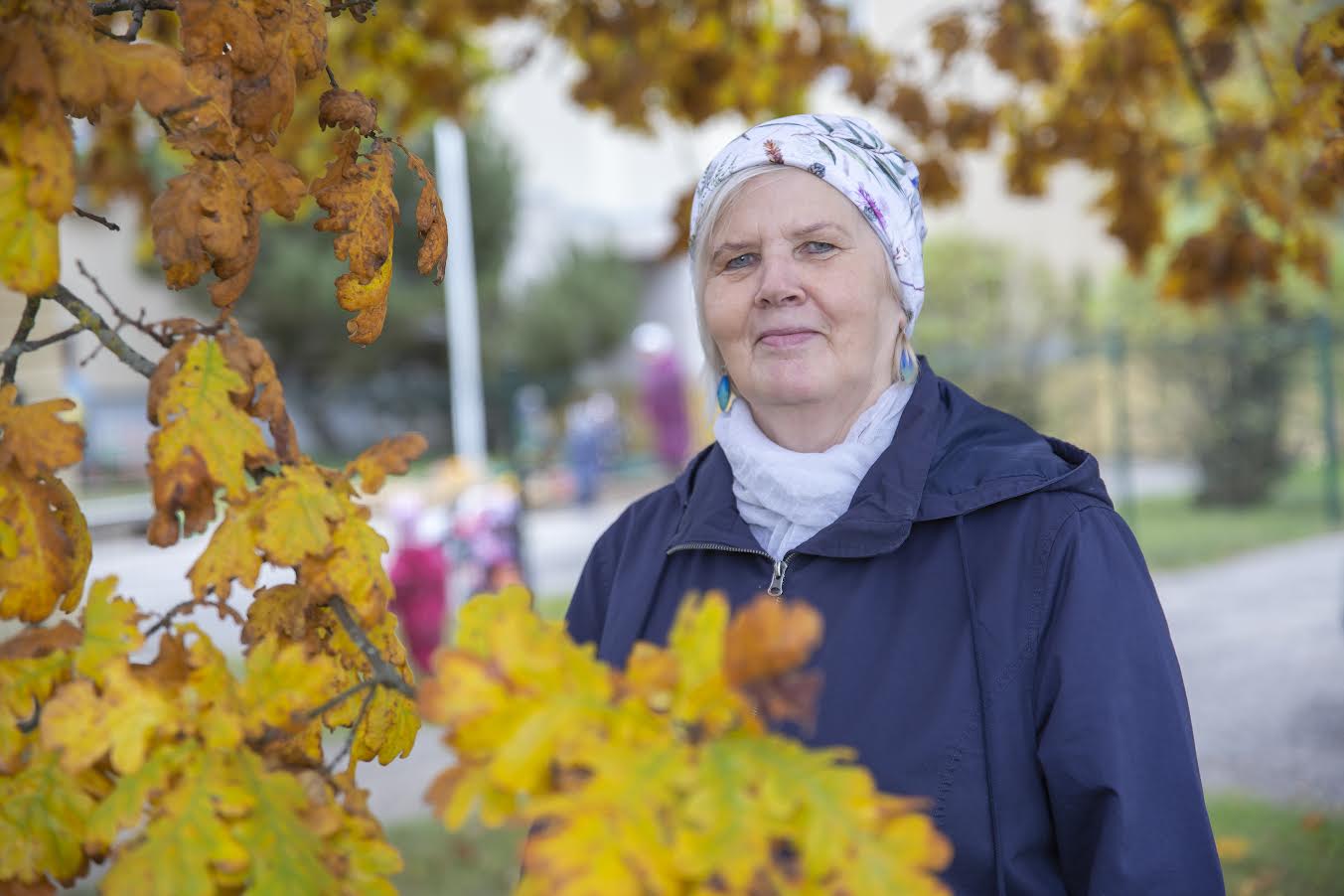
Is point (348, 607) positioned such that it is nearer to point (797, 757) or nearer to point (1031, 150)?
point (797, 757)

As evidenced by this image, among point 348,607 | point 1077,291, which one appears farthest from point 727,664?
point 1077,291

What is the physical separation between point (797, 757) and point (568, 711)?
0.17 metres

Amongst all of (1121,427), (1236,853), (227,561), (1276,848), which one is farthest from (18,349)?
(1121,427)

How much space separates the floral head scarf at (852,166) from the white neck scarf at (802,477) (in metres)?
0.22

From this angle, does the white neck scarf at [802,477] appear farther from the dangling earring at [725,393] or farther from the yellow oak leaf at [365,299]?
the yellow oak leaf at [365,299]

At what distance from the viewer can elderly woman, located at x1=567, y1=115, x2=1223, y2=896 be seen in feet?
5.28

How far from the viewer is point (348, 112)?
1.49 metres

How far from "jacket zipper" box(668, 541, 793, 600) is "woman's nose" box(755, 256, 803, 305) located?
0.38 meters

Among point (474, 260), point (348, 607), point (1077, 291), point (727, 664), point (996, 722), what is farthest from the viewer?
point (474, 260)

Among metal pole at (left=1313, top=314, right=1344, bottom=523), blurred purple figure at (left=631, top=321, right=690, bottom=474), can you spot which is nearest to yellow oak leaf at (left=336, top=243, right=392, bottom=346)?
metal pole at (left=1313, top=314, right=1344, bottom=523)

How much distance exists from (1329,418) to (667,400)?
7787 mm

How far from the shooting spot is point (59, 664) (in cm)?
123

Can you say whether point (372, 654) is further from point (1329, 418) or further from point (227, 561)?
point (1329, 418)

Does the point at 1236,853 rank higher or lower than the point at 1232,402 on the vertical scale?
lower
